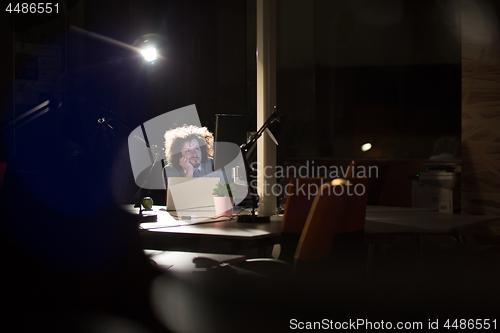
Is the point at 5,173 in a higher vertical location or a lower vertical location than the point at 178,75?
lower

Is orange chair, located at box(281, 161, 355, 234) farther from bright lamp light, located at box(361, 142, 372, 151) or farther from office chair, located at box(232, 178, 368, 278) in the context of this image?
bright lamp light, located at box(361, 142, 372, 151)

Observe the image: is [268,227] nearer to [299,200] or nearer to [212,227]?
[212,227]

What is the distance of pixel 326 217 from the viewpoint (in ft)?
4.45

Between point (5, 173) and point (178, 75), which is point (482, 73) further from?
point (5, 173)

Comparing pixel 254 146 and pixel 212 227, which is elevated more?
pixel 254 146

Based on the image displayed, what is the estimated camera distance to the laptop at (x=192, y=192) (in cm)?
220

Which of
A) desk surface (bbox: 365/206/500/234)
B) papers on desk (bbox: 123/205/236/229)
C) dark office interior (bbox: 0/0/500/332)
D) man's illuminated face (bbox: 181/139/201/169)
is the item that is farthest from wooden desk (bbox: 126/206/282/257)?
man's illuminated face (bbox: 181/139/201/169)

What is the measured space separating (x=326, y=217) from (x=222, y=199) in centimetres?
89

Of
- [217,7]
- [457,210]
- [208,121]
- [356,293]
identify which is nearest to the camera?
[356,293]

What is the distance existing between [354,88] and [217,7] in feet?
8.30

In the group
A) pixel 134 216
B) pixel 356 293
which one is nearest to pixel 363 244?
pixel 356 293

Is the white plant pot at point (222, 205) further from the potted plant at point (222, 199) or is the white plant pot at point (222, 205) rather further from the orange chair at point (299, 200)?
the orange chair at point (299, 200)

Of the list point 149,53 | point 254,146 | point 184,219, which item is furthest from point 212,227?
point 149,53

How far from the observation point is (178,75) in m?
5.53
